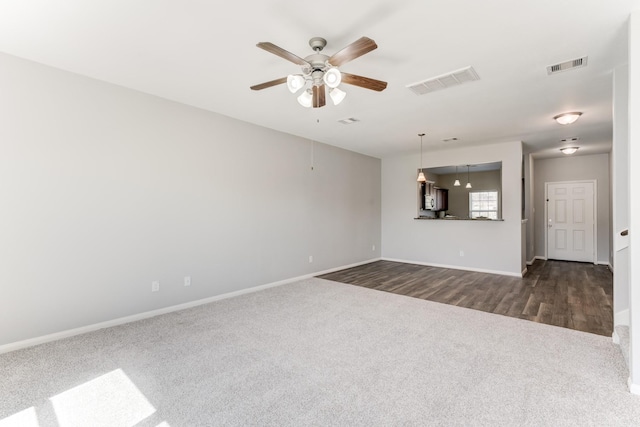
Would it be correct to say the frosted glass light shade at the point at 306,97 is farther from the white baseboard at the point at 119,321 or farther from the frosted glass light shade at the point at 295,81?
the white baseboard at the point at 119,321

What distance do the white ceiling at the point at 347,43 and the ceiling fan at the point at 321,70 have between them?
18cm

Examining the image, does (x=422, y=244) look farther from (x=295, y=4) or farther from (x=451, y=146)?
(x=295, y=4)

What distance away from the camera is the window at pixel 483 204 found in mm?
9594

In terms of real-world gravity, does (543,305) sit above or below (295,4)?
below

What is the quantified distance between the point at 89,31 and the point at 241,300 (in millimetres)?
3346

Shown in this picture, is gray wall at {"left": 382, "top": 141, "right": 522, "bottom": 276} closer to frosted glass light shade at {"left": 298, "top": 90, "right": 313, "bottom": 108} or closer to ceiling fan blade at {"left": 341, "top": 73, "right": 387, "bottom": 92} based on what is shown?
ceiling fan blade at {"left": 341, "top": 73, "right": 387, "bottom": 92}

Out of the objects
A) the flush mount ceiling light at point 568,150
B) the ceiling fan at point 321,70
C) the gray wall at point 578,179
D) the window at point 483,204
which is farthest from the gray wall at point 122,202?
the window at point 483,204

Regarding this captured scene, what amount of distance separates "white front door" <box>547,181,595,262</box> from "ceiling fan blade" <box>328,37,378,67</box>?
25.8 feet

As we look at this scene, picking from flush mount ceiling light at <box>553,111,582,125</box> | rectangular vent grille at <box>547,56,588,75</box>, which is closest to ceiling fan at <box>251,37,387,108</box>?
rectangular vent grille at <box>547,56,588,75</box>

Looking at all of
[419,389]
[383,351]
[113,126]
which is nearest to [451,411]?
[419,389]

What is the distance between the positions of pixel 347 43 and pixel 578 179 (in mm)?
7750

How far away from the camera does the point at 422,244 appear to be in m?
7.07

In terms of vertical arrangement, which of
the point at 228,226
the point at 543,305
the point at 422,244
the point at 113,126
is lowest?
the point at 543,305

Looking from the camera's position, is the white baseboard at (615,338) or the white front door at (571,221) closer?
the white baseboard at (615,338)
